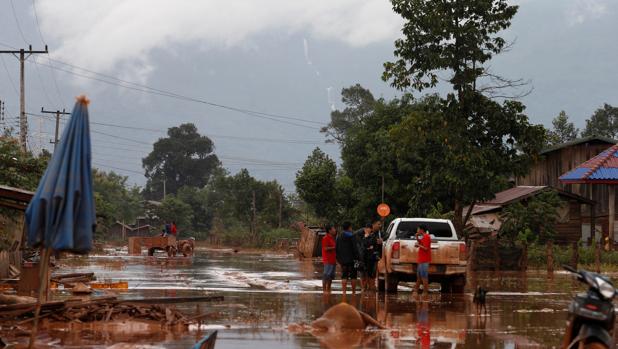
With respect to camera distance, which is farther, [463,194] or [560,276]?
[463,194]

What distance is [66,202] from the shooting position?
9992 millimetres

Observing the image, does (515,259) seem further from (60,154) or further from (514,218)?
(60,154)

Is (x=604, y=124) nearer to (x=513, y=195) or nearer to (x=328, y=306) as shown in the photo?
(x=513, y=195)

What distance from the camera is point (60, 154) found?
33.5ft

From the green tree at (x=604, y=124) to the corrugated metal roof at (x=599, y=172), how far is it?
43576 mm

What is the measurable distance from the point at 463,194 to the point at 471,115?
9.79 feet

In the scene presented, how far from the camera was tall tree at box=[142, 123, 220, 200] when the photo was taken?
13600 centimetres

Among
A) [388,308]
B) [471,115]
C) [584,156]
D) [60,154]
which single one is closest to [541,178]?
[584,156]

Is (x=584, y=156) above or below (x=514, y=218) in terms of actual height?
above

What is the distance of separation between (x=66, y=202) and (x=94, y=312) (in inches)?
223

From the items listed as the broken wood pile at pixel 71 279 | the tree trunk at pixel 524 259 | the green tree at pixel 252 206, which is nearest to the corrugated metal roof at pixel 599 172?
the tree trunk at pixel 524 259

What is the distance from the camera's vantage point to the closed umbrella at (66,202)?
32.6 feet

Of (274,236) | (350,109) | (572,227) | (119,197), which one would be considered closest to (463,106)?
(572,227)

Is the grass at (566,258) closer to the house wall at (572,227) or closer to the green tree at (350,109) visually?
the house wall at (572,227)
